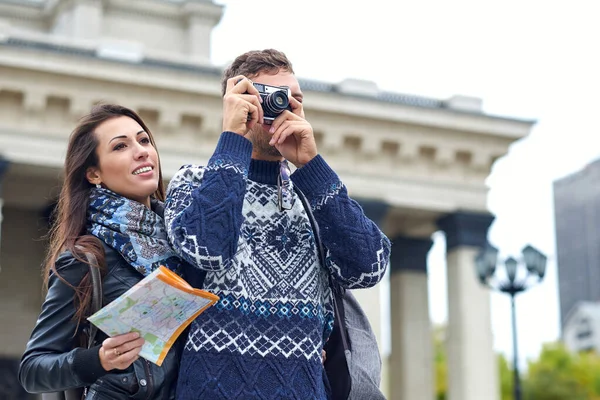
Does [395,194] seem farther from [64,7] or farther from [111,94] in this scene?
[64,7]

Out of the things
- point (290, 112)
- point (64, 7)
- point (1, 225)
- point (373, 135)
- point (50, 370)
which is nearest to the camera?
point (50, 370)

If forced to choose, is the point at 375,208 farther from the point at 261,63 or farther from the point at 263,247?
the point at 263,247

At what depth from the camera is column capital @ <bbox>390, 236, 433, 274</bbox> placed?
26.1m

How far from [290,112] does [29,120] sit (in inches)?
697

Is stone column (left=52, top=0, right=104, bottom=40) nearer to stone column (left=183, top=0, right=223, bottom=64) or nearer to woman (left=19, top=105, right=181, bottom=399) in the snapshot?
stone column (left=183, top=0, right=223, bottom=64)

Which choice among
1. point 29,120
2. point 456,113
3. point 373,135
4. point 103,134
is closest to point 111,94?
point 29,120

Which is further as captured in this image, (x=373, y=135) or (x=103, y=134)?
(x=373, y=135)

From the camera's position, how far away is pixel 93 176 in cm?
375

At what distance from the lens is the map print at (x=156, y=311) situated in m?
3.01

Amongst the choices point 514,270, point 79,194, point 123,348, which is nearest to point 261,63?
point 79,194

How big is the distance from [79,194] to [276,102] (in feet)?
2.43

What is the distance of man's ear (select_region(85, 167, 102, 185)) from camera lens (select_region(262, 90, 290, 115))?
2.08ft

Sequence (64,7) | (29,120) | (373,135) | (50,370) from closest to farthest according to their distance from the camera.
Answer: (50,370), (29,120), (373,135), (64,7)

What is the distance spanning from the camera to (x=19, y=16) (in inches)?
1091
